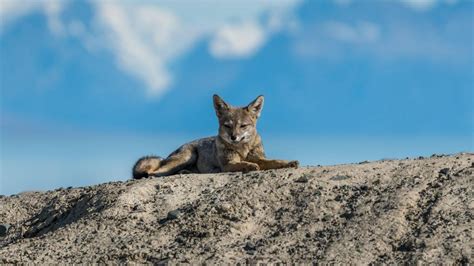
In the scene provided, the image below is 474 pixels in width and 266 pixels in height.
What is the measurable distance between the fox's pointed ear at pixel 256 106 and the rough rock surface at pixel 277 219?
2.44 m

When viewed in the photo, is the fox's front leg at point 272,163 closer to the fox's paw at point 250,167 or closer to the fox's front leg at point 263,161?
the fox's front leg at point 263,161

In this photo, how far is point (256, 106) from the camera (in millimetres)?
17766

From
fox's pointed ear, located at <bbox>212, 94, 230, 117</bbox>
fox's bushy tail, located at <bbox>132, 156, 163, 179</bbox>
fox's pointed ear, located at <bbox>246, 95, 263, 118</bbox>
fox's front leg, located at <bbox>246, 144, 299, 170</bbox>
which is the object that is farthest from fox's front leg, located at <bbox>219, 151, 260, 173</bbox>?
fox's bushy tail, located at <bbox>132, 156, 163, 179</bbox>

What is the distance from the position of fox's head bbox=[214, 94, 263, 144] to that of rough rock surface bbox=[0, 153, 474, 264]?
1751mm

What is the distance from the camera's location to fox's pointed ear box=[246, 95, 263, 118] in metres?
17.7

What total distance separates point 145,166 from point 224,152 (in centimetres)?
180

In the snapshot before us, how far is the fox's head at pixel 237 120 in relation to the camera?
1722 cm

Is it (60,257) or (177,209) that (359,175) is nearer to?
(177,209)

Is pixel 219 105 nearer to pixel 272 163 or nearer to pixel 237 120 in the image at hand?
pixel 237 120

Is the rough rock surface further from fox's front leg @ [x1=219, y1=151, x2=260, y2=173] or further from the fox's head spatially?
the fox's head

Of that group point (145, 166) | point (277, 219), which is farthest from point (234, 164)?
point (277, 219)

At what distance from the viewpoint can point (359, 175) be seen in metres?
14.5

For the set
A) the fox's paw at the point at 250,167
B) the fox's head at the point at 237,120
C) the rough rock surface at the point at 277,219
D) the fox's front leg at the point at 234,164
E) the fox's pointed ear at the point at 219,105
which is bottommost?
the rough rock surface at the point at 277,219

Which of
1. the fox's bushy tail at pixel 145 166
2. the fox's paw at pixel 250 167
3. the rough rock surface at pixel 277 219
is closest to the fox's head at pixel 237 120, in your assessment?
the fox's paw at pixel 250 167
